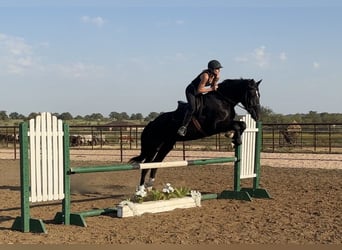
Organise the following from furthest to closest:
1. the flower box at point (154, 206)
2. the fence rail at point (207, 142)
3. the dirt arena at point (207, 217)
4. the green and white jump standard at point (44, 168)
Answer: the fence rail at point (207, 142) < the flower box at point (154, 206) < the green and white jump standard at point (44, 168) < the dirt arena at point (207, 217)

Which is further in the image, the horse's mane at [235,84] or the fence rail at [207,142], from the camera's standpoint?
the fence rail at [207,142]

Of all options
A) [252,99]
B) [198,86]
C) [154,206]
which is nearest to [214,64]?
[198,86]

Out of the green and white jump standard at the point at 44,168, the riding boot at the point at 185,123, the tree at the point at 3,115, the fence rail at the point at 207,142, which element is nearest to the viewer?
the green and white jump standard at the point at 44,168

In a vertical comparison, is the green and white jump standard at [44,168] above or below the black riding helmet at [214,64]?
below

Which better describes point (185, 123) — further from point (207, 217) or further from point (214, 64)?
point (207, 217)

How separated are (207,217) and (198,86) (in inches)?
89.3

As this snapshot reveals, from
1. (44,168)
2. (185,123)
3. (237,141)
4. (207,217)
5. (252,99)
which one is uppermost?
(252,99)

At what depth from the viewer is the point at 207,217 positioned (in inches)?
275

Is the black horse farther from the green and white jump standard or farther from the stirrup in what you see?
the green and white jump standard

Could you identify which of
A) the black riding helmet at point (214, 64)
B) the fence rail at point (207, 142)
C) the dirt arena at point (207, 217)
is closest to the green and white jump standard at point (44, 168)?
the dirt arena at point (207, 217)

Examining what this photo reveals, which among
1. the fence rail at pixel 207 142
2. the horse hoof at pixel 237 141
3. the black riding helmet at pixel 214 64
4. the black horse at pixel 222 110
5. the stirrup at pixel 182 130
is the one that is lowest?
the fence rail at pixel 207 142

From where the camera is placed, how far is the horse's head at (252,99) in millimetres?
7949

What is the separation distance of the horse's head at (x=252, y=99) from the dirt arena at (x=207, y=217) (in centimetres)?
155

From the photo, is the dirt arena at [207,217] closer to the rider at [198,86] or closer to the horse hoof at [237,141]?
the horse hoof at [237,141]
